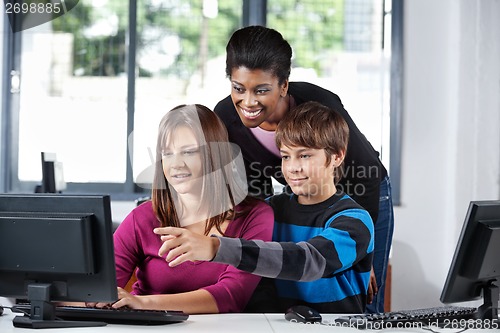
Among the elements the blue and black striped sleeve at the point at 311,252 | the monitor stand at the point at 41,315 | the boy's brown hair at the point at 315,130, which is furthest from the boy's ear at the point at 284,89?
the monitor stand at the point at 41,315

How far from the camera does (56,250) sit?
5.76 ft

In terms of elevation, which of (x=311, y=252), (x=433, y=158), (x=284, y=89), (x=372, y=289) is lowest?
(x=372, y=289)

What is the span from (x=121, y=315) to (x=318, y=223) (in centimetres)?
76

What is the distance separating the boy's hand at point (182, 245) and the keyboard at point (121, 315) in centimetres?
18

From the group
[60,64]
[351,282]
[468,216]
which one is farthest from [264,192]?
[60,64]

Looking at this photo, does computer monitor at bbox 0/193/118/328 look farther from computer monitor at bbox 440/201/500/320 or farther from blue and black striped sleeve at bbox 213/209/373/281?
computer monitor at bbox 440/201/500/320

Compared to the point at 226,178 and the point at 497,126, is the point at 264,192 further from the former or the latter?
the point at 497,126

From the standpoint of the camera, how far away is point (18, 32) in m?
4.34

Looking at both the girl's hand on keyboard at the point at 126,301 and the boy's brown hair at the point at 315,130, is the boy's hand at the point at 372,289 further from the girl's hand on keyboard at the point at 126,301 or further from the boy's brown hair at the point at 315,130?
the girl's hand on keyboard at the point at 126,301

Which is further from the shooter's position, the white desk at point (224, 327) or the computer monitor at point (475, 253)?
the computer monitor at point (475, 253)

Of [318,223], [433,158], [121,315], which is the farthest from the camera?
[433,158]

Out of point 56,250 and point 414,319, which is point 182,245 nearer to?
point 56,250

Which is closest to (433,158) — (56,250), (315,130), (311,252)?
(315,130)

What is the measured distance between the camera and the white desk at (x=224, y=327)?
1770mm
